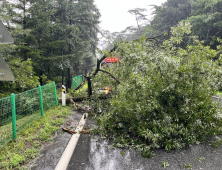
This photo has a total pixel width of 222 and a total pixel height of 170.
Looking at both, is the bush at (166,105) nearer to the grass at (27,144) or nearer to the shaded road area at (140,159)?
the shaded road area at (140,159)

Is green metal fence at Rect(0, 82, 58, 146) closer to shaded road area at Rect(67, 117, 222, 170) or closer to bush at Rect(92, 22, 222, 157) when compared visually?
shaded road area at Rect(67, 117, 222, 170)

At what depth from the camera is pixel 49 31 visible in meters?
15.6

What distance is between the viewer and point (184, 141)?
3910 mm

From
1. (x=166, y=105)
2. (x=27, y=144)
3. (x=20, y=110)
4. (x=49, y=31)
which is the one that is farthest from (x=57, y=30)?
(x=166, y=105)

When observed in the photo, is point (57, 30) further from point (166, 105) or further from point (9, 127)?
point (166, 105)

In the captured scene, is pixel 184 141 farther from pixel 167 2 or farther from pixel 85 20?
pixel 167 2

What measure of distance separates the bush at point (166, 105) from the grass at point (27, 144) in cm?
154

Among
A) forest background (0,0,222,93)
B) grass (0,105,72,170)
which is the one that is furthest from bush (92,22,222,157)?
forest background (0,0,222,93)

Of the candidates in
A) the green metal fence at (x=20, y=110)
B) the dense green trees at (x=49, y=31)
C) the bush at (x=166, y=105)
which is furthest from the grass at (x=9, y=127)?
the dense green trees at (x=49, y=31)

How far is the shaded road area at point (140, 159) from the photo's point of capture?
10.0 feet

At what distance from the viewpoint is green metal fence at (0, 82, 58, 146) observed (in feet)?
13.9

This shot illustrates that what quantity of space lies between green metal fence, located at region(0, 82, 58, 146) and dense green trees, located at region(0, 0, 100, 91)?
5583 millimetres

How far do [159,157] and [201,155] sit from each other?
87 cm

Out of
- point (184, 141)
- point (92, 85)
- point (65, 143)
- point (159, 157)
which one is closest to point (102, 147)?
point (65, 143)
